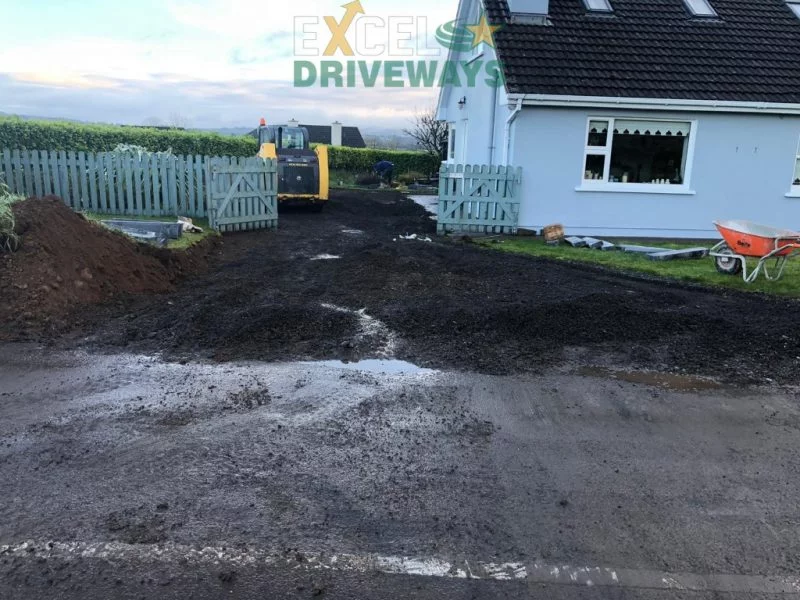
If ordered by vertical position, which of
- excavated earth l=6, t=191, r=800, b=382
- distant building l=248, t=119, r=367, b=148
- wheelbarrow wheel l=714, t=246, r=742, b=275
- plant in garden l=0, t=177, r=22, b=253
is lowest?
excavated earth l=6, t=191, r=800, b=382

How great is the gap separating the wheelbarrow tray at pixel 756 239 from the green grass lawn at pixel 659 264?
0.49m

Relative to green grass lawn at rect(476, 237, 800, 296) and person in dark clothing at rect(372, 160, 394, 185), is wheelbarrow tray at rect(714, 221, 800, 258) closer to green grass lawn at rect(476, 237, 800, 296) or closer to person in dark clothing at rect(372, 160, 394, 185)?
green grass lawn at rect(476, 237, 800, 296)

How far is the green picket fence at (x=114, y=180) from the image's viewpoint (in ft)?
47.6

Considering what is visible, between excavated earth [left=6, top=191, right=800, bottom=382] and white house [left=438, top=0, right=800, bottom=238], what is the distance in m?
5.11

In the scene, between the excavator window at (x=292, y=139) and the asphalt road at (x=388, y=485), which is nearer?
the asphalt road at (x=388, y=485)

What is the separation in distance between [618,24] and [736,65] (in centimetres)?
318

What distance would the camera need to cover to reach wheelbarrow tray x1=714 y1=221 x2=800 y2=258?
9.49m

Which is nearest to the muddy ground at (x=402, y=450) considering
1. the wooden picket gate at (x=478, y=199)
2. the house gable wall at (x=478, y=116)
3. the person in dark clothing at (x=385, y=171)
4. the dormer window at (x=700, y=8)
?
the wooden picket gate at (x=478, y=199)

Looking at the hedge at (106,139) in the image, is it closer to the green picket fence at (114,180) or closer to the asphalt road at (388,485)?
Result: the green picket fence at (114,180)

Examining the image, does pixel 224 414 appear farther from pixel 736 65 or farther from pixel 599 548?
pixel 736 65

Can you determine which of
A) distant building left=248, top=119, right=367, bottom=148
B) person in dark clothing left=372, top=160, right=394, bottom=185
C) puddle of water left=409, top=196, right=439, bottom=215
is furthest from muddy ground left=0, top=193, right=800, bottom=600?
distant building left=248, top=119, right=367, bottom=148

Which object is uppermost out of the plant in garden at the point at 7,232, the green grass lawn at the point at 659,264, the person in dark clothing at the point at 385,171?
the person in dark clothing at the point at 385,171

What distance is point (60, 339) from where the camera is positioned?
6.72m

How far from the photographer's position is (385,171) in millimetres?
37500
